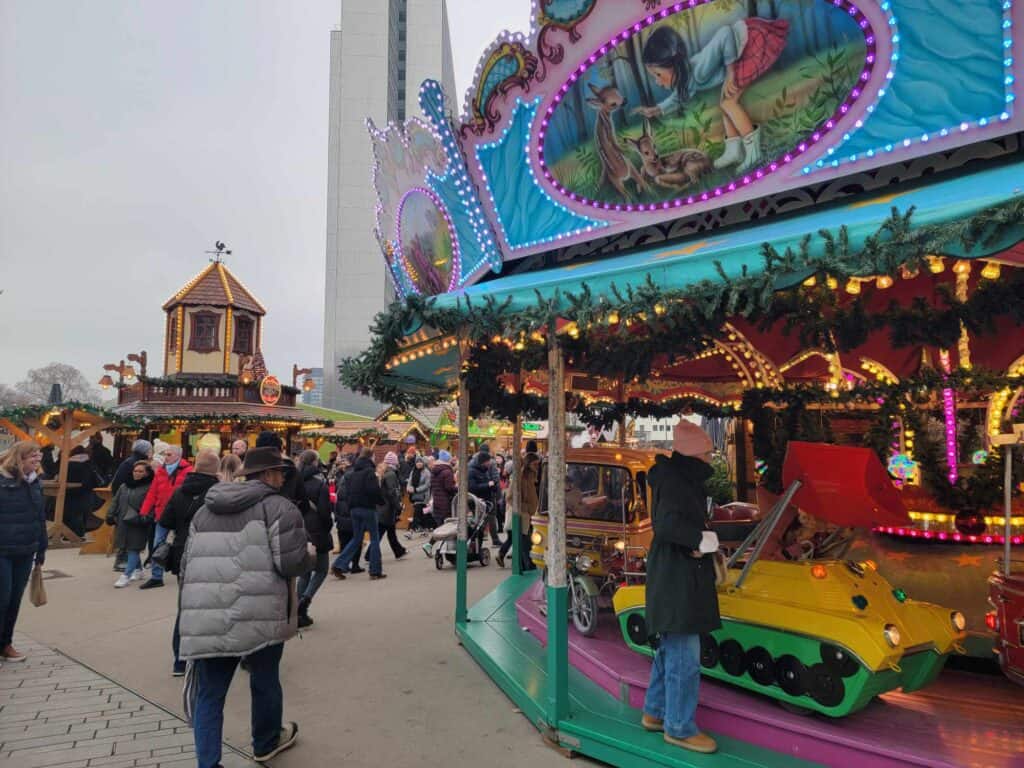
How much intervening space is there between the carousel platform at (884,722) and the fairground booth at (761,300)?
2 cm

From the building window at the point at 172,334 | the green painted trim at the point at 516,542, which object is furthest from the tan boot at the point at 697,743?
the building window at the point at 172,334

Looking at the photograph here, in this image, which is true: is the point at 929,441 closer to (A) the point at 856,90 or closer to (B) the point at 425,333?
(A) the point at 856,90

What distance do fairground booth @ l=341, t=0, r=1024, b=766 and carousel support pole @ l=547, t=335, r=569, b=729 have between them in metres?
0.02

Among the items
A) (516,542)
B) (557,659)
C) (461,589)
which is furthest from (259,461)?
(516,542)

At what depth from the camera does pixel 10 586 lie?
5.78 metres

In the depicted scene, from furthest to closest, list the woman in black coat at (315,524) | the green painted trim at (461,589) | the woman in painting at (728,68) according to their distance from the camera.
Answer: the green painted trim at (461,589) < the woman in black coat at (315,524) < the woman in painting at (728,68)

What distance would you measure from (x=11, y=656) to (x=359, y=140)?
171 feet

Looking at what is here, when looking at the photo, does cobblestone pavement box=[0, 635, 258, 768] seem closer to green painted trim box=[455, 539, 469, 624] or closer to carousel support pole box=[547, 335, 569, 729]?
carousel support pole box=[547, 335, 569, 729]

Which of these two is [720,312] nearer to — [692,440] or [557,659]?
[692,440]

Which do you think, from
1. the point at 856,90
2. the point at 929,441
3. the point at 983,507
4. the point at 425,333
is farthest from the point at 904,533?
the point at 425,333

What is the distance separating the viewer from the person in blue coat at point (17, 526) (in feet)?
18.6

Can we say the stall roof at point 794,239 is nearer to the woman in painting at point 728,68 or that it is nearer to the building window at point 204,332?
the woman in painting at point 728,68

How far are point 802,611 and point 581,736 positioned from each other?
5.19 ft

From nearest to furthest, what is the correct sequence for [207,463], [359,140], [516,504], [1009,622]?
[1009,622] → [207,463] → [516,504] → [359,140]
